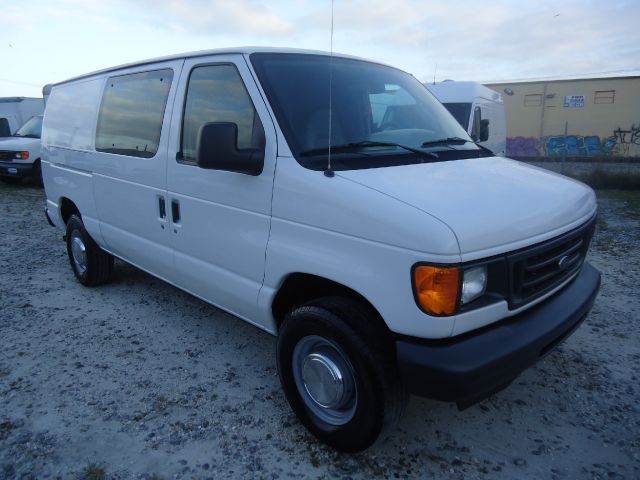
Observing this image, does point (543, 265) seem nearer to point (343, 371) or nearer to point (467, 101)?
point (343, 371)

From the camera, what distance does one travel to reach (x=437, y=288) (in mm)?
2002

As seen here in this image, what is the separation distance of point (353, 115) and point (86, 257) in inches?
133

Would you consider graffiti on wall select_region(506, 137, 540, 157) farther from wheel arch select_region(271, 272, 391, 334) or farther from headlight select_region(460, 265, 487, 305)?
headlight select_region(460, 265, 487, 305)

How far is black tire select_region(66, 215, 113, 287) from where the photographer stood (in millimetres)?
4828

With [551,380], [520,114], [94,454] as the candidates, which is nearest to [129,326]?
[94,454]

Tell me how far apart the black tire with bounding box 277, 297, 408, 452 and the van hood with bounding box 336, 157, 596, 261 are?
2.03 feet

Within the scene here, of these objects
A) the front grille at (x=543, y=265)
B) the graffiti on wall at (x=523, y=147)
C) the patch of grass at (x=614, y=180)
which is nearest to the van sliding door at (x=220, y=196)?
the front grille at (x=543, y=265)

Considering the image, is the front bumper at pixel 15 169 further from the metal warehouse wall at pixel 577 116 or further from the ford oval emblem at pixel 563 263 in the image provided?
the metal warehouse wall at pixel 577 116

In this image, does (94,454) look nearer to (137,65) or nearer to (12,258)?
(137,65)

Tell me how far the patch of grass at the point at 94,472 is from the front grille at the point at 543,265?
223 centimetres

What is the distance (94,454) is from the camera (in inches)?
101

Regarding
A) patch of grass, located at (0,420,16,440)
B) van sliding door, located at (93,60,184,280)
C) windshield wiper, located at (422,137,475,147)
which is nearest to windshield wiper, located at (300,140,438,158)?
windshield wiper, located at (422,137,475,147)

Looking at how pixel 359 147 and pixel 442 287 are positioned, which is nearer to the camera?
pixel 442 287

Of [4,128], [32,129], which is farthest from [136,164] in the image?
[4,128]
